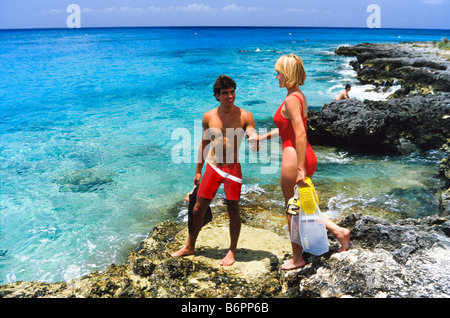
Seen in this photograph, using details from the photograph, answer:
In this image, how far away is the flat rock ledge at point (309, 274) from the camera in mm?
2734

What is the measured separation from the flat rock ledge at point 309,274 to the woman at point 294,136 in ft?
0.64

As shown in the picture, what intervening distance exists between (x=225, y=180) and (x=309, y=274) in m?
1.29

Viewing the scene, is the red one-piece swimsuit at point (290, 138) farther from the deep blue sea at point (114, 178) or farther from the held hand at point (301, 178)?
the deep blue sea at point (114, 178)

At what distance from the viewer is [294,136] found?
131 inches

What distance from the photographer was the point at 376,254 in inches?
120

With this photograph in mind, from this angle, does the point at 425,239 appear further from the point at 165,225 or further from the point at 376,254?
the point at 165,225

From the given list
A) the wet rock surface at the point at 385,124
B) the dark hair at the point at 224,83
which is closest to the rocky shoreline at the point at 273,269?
the dark hair at the point at 224,83

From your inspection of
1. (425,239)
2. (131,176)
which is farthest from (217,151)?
(131,176)

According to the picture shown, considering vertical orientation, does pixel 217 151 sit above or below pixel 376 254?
above

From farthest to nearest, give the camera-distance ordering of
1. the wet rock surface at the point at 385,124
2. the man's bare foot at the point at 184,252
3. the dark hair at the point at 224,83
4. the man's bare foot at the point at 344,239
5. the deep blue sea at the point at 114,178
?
the wet rock surface at the point at 385,124 → the deep blue sea at the point at 114,178 → the man's bare foot at the point at 184,252 → the dark hair at the point at 224,83 → the man's bare foot at the point at 344,239

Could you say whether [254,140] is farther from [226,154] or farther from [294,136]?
[294,136]

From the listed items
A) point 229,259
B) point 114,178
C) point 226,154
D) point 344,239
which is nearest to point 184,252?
point 229,259

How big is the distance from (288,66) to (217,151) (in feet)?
3.95

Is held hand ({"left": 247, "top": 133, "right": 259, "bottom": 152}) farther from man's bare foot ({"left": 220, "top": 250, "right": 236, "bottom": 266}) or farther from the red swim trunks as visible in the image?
man's bare foot ({"left": 220, "top": 250, "right": 236, "bottom": 266})
